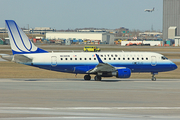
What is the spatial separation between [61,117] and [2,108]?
4823 mm

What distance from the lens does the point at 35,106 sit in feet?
68.9

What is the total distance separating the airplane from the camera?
37.5 metres

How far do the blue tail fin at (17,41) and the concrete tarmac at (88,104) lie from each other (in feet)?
29.1

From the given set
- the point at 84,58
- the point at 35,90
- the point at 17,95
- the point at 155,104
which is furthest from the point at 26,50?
the point at 155,104

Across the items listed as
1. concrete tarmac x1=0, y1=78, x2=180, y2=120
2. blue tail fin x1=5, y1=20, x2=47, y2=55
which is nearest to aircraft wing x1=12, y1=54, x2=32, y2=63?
blue tail fin x1=5, y1=20, x2=47, y2=55

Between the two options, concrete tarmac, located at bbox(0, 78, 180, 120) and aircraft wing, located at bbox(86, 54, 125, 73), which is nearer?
concrete tarmac, located at bbox(0, 78, 180, 120)

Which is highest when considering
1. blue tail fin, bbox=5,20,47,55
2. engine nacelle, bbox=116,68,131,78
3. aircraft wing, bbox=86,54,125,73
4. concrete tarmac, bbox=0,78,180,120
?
blue tail fin, bbox=5,20,47,55

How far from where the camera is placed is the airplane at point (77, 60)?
3750cm

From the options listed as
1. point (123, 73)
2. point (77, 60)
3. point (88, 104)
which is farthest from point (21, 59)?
point (88, 104)

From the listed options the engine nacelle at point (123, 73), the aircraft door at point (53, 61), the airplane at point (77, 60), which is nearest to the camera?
the engine nacelle at point (123, 73)

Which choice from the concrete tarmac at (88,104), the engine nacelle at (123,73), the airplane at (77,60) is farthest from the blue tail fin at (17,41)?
the engine nacelle at (123,73)

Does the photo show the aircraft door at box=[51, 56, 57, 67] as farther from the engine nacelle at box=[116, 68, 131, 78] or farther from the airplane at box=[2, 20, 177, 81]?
the engine nacelle at box=[116, 68, 131, 78]

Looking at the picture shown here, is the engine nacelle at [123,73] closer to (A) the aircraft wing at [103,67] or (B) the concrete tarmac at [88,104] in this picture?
(A) the aircraft wing at [103,67]

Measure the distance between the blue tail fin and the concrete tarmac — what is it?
8876 mm
